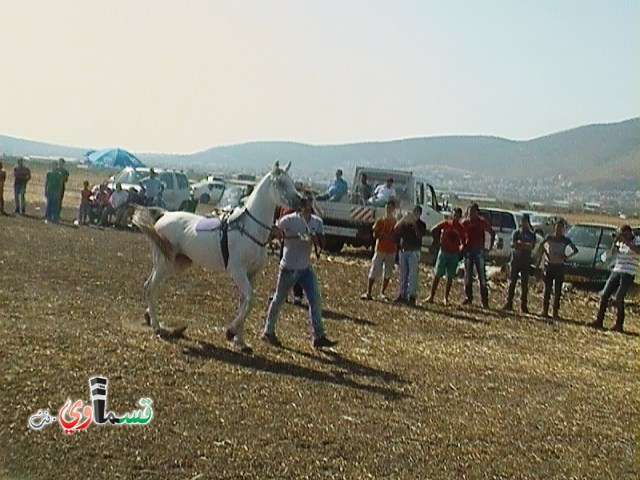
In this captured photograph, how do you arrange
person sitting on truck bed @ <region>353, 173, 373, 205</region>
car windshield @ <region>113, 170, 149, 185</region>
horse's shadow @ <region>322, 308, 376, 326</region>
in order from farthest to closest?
car windshield @ <region>113, 170, 149, 185</region> < person sitting on truck bed @ <region>353, 173, 373, 205</region> < horse's shadow @ <region>322, 308, 376, 326</region>

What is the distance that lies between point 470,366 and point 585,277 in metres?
Result: 9.21

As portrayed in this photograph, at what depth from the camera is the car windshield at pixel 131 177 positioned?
84.1 feet

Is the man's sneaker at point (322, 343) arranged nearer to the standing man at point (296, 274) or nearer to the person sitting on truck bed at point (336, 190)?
the standing man at point (296, 274)

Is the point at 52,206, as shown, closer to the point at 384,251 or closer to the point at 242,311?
the point at 384,251

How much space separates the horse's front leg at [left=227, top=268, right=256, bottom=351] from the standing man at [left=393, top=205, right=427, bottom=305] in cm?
529

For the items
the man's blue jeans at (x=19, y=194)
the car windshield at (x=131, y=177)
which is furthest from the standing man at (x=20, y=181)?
the car windshield at (x=131, y=177)

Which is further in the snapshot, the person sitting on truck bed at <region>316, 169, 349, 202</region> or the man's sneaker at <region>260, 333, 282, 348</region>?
the person sitting on truck bed at <region>316, 169, 349, 202</region>

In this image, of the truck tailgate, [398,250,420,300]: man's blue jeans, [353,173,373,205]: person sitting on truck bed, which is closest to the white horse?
[398,250,420,300]: man's blue jeans

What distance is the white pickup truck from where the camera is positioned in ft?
65.2

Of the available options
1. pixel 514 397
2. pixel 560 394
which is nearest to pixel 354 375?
pixel 514 397

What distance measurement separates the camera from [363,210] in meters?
19.8

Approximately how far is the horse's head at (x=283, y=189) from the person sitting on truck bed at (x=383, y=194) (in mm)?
11073

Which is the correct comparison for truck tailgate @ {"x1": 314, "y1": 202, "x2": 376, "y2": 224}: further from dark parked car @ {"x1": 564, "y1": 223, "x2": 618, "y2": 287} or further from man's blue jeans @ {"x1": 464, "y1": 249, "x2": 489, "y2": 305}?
man's blue jeans @ {"x1": 464, "y1": 249, "x2": 489, "y2": 305}

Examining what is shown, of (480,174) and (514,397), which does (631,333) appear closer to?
(514,397)
